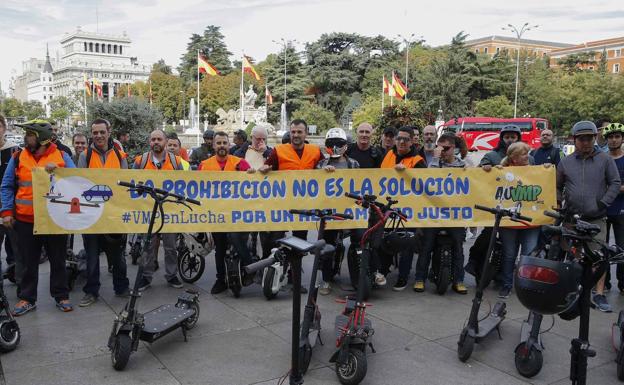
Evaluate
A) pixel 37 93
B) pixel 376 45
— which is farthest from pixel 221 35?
pixel 37 93

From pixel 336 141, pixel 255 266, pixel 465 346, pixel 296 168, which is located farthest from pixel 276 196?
pixel 255 266

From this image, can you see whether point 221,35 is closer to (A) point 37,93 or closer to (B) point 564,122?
(B) point 564,122

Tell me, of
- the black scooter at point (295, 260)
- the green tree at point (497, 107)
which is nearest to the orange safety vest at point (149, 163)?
the black scooter at point (295, 260)

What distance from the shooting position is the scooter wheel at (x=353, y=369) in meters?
4.17

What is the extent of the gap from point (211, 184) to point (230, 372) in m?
2.57

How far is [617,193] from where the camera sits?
614 centimetres

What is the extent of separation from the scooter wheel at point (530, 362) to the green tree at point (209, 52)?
86.2m

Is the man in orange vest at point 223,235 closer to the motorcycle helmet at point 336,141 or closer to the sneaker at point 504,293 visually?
the motorcycle helmet at point 336,141

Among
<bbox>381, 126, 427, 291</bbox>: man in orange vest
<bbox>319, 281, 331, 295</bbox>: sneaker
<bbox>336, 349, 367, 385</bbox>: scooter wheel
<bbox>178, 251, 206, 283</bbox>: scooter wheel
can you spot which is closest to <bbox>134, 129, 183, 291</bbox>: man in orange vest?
<bbox>178, 251, 206, 283</bbox>: scooter wheel

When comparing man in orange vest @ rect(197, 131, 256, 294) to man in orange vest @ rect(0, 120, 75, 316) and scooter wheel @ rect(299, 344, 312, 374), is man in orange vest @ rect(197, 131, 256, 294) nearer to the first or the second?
man in orange vest @ rect(0, 120, 75, 316)

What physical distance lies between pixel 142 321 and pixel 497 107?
191ft

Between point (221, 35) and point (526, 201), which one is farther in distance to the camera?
point (221, 35)

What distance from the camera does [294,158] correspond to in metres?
6.63

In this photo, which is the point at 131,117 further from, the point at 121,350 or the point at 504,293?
the point at 121,350
